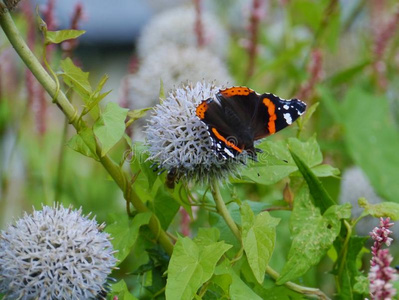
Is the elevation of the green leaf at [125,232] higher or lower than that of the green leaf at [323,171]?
lower

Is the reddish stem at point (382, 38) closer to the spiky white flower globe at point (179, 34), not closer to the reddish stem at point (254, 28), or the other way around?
the reddish stem at point (254, 28)

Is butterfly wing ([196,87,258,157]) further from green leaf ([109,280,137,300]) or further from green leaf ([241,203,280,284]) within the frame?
green leaf ([109,280,137,300])

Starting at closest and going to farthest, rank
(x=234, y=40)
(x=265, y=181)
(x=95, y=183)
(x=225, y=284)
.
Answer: (x=225, y=284), (x=265, y=181), (x=95, y=183), (x=234, y=40)

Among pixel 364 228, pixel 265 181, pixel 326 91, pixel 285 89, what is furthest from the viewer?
pixel 285 89

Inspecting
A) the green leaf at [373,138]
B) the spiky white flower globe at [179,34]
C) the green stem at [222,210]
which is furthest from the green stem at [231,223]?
the spiky white flower globe at [179,34]

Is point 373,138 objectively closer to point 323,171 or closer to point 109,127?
point 323,171

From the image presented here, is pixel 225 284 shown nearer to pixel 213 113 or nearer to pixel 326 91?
pixel 213 113

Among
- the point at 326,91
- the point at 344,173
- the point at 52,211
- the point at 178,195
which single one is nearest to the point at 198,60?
the point at 326,91
